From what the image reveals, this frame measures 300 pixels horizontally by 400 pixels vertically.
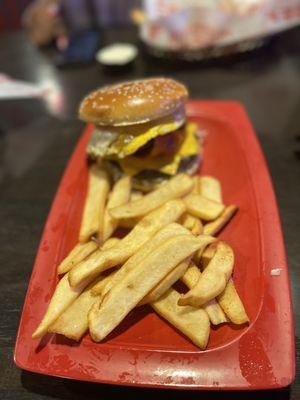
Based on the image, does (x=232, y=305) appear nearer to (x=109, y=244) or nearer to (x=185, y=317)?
(x=185, y=317)

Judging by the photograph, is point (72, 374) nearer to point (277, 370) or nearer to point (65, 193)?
point (277, 370)

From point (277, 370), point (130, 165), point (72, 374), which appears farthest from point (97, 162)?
point (277, 370)

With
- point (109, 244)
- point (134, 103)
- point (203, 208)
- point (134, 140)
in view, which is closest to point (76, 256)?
point (109, 244)

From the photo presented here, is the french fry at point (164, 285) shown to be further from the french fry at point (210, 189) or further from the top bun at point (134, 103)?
the top bun at point (134, 103)

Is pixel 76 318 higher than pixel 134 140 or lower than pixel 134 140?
lower

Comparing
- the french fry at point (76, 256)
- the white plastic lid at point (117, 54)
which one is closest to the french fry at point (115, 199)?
the french fry at point (76, 256)

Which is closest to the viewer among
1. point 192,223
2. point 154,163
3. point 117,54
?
point 192,223
